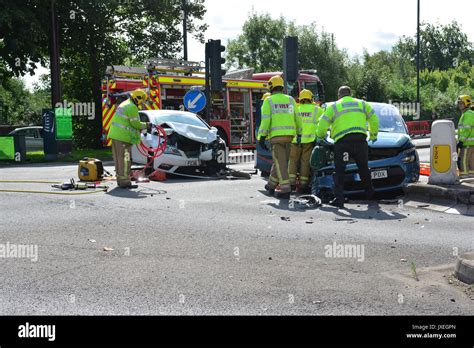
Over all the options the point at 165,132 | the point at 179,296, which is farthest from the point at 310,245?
the point at 165,132

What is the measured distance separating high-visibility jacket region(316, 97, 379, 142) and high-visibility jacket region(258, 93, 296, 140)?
2.67 ft

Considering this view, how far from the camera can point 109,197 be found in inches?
428

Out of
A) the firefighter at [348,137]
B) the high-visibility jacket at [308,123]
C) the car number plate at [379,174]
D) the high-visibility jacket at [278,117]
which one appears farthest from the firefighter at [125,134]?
the car number plate at [379,174]

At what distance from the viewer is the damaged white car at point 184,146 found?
13.7m

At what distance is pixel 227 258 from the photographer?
6480mm

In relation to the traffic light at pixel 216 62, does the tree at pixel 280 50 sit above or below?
above

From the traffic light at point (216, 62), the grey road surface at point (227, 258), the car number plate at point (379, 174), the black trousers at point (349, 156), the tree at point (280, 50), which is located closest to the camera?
the grey road surface at point (227, 258)

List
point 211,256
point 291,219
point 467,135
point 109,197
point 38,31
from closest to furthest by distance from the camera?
point 211,256 < point 291,219 < point 109,197 < point 467,135 < point 38,31

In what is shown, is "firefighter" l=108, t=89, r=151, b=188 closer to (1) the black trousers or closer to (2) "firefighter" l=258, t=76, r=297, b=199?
(2) "firefighter" l=258, t=76, r=297, b=199

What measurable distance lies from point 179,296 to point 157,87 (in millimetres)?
16126
